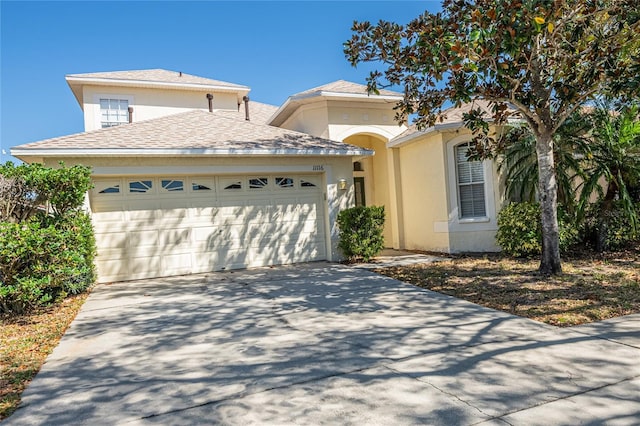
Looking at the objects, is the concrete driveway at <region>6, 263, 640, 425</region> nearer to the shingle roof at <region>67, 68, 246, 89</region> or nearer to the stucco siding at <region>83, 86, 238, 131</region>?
the stucco siding at <region>83, 86, 238, 131</region>

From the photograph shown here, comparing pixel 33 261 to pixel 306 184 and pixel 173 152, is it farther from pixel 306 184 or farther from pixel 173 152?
pixel 306 184

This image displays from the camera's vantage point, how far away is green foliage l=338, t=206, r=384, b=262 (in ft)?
33.5

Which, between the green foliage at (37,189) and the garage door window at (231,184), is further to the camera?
the garage door window at (231,184)

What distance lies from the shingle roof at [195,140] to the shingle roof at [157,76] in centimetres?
534

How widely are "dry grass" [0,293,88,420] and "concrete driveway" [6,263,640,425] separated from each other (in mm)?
130

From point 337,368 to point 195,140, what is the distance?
758 cm

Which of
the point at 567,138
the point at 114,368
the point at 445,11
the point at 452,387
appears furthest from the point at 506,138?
the point at 114,368

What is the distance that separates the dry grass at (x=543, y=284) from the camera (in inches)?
212

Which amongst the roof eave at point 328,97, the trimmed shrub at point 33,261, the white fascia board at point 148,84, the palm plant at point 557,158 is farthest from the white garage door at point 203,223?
the white fascia board at point 148,84


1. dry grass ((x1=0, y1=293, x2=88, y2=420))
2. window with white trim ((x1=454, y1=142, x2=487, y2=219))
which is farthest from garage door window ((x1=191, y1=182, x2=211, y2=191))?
window with white trim ((x1=454, y1=142, x2=487, y2=219))

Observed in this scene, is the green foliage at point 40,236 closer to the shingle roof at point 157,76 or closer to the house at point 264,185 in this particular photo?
the house at point 264,185

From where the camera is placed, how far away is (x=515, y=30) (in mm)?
5551

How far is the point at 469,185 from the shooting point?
11.1 meters

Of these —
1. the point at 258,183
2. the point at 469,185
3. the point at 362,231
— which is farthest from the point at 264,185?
the point at 469,185
